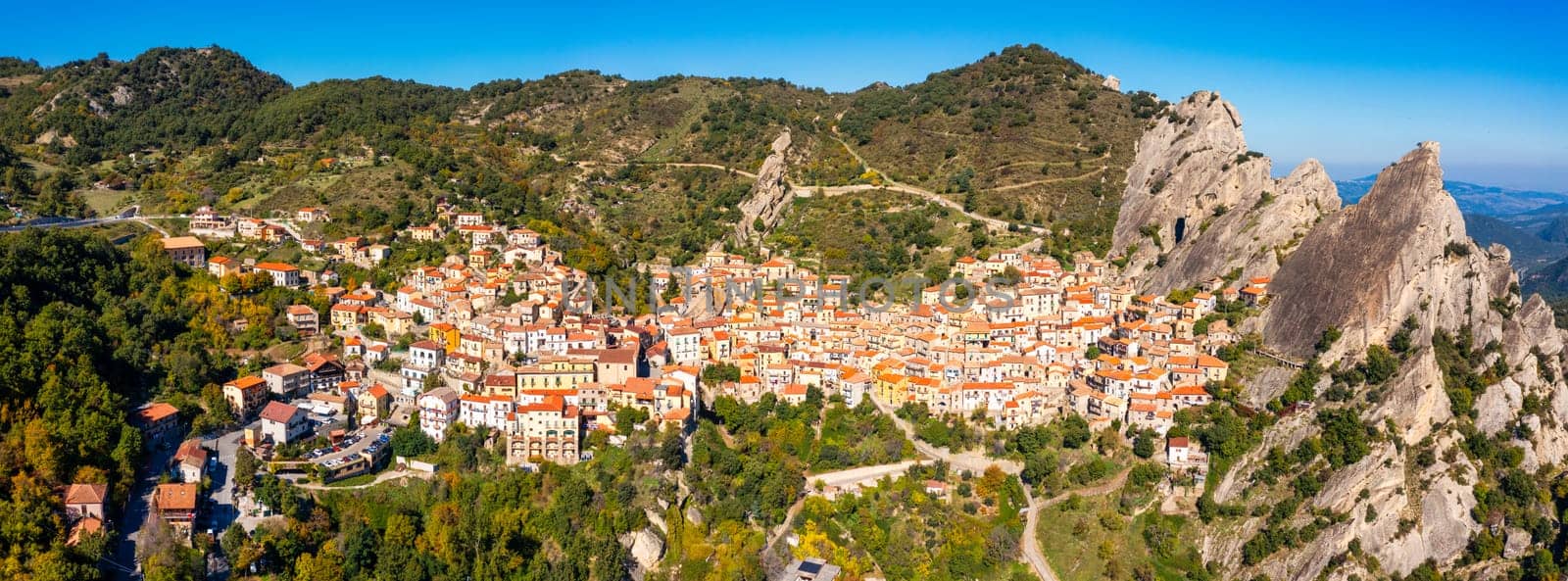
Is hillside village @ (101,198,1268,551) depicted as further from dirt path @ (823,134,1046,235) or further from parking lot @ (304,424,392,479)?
dirt path @ (823,134,1046,235)

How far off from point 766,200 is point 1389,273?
2992 centimetres

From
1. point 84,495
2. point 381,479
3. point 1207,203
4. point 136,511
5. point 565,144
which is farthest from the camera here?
point 565,144

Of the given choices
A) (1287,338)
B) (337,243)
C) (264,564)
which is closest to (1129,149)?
(1287,338)

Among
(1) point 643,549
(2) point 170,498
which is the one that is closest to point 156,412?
(2) point 170,498

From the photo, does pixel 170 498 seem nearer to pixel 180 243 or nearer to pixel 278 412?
pixel 278 412

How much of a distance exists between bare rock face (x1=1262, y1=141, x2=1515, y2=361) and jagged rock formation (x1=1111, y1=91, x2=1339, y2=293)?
2.23 m

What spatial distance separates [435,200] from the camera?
51688 millimetres

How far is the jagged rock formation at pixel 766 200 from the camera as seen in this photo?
54.4 m

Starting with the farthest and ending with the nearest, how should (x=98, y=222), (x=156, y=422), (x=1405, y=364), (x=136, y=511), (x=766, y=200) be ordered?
(x=766, y=200) < (x=98, y=222) < (x=1405, y=364) < (x=156, y=422) < (x=136, y=511)

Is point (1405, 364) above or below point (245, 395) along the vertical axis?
above

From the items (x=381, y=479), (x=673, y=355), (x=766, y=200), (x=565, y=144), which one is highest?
(x=565, y=144)

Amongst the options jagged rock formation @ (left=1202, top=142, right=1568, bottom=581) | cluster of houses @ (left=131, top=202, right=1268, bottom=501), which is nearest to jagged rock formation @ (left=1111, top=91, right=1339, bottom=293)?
cluster of houses @ (left=131, top=202, right=1268, bottom=501)

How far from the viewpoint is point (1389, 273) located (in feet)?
115

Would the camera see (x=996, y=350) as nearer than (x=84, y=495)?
No
